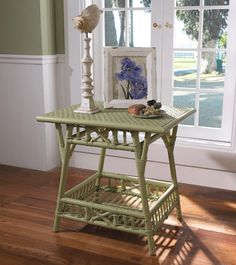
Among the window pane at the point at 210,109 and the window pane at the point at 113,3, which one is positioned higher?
the window pane at the point at 113,3

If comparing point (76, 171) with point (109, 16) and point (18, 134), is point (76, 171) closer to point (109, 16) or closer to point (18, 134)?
point (18, 134)

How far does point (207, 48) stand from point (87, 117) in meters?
1.13

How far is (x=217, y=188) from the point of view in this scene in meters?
2.62

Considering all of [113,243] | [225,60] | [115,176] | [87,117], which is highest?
[225,60]

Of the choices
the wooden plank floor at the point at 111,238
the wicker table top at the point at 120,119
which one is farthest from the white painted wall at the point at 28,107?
the wicker table top at the point at 120,119

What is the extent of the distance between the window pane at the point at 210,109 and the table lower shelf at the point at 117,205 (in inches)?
25.4

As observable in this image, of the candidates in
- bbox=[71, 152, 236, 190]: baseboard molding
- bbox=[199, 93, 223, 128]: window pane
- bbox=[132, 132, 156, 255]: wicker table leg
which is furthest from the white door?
bbox=[132, 132, 156, 255]: wicker table leg

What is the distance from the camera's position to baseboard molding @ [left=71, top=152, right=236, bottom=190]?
8.51 feet

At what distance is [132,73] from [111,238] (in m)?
0.83

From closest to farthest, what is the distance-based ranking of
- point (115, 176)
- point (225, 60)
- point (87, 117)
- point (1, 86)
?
point (87, 117), point (115, 176), point (225, 60), point (1, 86)

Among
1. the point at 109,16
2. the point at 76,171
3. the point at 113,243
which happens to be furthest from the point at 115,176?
the point at 109,16

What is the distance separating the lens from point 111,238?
1.98 m

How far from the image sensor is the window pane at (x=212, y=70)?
2582 millimetres

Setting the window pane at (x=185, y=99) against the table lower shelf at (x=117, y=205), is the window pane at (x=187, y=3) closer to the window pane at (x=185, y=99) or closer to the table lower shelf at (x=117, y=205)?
the window pane at (x=185, y=99)
